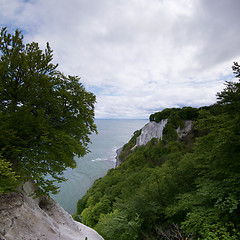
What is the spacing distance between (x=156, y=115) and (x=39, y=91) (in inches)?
1779

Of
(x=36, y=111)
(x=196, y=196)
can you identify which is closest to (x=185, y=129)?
(x=196, y=196)

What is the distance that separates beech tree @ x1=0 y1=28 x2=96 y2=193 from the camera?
683cm

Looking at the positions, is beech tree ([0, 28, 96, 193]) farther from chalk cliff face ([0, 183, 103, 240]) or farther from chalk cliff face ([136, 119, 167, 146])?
chalk cliff face ([136, 119, 167, 146])

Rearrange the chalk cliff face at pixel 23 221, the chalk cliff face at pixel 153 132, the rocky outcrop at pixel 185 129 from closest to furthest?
the chalk cliff face at pixel 23 221 → the rocky outcrop at pixel 185 129 → the chalk cliff face at pixel 153 132

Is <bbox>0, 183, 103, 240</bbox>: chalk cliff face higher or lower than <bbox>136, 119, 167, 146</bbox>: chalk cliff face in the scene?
lower

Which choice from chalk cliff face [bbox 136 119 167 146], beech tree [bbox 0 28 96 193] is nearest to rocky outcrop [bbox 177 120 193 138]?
chalk cliff face [bbox 136 119 167 146]

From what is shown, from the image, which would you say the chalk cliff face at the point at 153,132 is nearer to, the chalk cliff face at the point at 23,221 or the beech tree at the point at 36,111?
the beech tree at the point at 36,111

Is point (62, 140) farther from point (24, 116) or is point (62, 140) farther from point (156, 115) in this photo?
point (156, 115)

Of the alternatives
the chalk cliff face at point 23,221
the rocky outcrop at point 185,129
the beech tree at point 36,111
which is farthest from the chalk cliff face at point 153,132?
the chalk cliff face at point 23,221

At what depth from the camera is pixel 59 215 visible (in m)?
9.84

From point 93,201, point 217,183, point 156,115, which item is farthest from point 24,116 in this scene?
point 156,115

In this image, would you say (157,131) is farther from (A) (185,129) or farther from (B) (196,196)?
(B) (196,196)

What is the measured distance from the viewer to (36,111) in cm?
820

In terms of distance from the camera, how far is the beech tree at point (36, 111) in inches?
269
